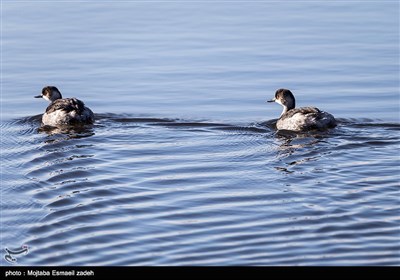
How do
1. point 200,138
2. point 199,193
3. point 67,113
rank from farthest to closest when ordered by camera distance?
point 67,113 → point 200,138 → point 199,193

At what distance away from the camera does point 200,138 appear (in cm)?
1516

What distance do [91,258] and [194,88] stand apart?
9.01m

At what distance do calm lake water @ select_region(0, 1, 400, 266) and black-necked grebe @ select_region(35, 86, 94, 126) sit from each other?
0.22m

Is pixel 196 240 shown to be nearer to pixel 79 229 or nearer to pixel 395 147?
pixel 79 229

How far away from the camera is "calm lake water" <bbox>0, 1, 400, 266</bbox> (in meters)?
10.2

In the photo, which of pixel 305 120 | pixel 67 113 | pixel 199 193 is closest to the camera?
pixel 199 193

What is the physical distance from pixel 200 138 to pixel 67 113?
8.51ft

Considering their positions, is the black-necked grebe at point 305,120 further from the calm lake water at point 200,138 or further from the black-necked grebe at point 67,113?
the black-necked grebe at point 67,113

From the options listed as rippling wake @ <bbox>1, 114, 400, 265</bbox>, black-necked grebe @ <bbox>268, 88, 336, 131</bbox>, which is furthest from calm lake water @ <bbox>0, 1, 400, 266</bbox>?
black-necked grebe @ <bbox>268, 88, 336, 131</bbox>

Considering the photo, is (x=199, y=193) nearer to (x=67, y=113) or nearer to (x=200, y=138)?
(x=200, y=138)

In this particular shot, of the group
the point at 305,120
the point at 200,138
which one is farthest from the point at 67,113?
the point at 305,120

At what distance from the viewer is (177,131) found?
15.6m

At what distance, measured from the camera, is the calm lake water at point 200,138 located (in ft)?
33.6

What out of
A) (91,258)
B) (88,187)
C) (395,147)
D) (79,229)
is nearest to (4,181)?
(88,187)
